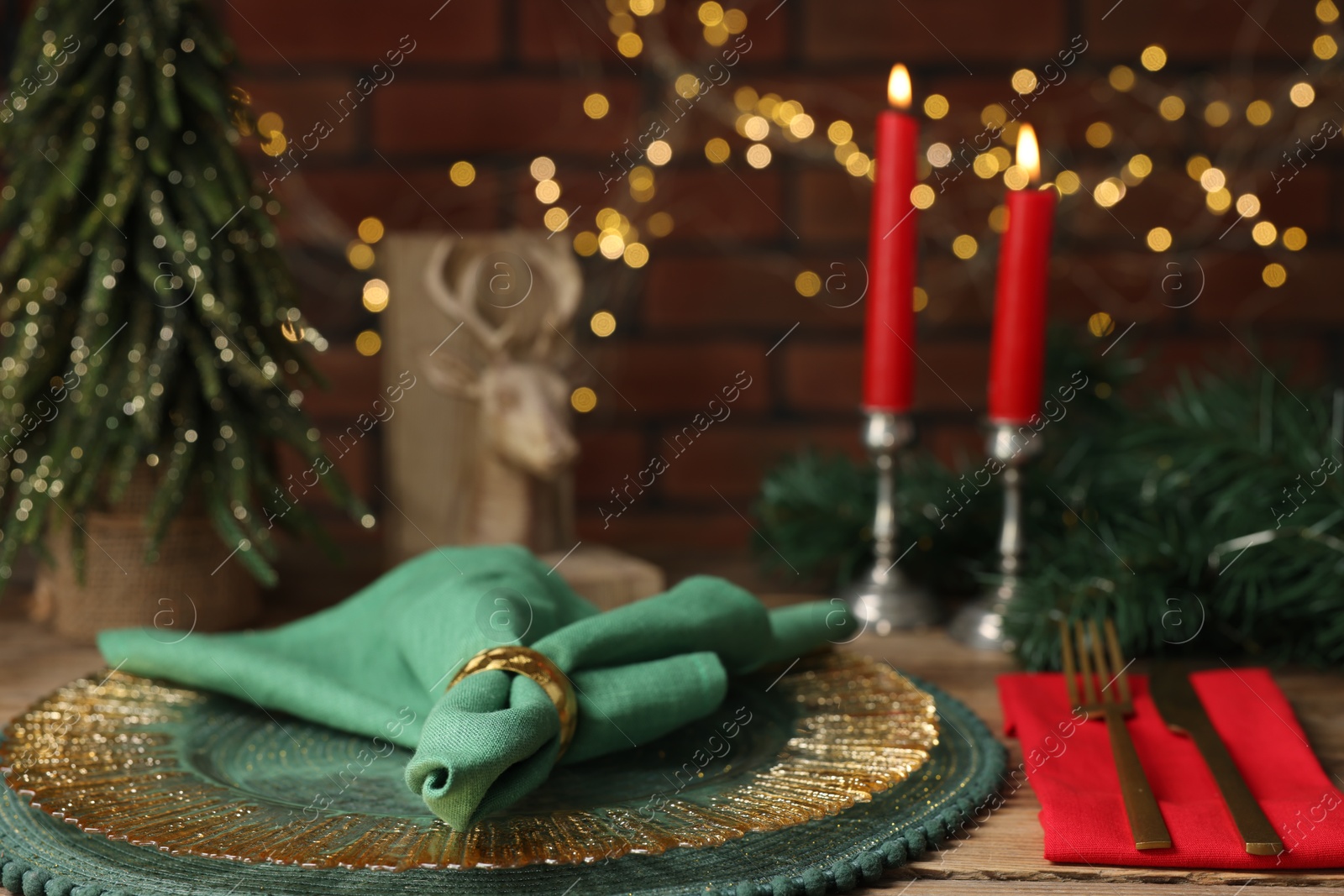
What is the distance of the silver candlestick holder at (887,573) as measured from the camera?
2.77 feet

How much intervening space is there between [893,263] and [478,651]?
43cm

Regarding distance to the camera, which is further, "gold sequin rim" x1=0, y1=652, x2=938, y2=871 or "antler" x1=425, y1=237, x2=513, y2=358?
"antler" x1=425, y1=237, x2=513, y2=358

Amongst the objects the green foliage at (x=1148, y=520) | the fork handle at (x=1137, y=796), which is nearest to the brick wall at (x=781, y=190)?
the green foliage at (x=1148, y=520)

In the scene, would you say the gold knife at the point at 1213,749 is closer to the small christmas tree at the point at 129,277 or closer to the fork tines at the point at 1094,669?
the fork tines at the point at 1094,669

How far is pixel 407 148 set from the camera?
115 centimetres

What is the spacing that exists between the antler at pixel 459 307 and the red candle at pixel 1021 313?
383mm

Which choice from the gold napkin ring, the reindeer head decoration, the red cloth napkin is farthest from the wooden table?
the reindeer head decoration

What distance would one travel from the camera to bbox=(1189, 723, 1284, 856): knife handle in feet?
1.55

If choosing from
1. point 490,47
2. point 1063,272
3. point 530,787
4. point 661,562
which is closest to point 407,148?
point 490,47

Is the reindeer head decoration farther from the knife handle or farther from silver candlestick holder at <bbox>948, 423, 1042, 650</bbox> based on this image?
the knife handle

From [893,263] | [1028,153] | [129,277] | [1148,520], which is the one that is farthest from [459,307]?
[1148,520]

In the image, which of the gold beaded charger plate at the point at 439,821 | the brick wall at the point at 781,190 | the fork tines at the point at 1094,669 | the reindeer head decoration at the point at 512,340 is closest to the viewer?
the gold beaded charger plate at the point at 439,821

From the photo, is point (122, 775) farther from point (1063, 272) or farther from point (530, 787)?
point (1063, 272)

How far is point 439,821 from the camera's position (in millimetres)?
A: 489
